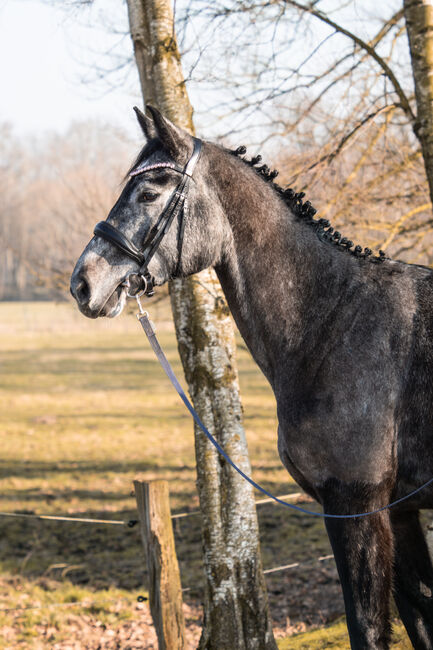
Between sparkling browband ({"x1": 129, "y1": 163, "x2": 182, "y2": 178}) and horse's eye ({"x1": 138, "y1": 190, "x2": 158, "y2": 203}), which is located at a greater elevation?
sparkling browband ({"x1": 129, "y1": 163, "x2": 182, "y2": 178})

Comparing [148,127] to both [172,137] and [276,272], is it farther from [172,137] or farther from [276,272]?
[276,272]

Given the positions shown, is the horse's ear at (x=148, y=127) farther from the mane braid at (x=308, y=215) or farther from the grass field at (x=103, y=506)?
the grass field at (x=103, y=506)

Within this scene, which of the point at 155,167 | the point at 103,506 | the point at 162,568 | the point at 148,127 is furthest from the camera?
the point at 103,506

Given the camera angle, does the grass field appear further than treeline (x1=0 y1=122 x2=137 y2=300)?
No

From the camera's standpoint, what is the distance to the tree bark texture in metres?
4.24

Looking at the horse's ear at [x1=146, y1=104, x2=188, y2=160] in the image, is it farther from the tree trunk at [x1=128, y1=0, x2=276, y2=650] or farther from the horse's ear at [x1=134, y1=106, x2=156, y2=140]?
the tree trunk at [x1=128, y1=0, x2=276, y2=650]

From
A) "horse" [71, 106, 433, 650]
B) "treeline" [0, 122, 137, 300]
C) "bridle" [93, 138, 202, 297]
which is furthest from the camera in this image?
"treeline" [0, 122, 137, 300]

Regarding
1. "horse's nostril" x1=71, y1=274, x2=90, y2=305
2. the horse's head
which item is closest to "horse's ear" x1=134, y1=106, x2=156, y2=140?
the horse's head

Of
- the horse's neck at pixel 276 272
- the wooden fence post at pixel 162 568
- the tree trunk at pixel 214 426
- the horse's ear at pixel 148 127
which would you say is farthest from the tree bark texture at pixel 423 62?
the wooden fence post at pixel 162 568

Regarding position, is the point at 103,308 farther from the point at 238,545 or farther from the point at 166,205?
the point at 238,545

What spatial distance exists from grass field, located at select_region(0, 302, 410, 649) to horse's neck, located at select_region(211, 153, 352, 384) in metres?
2.56

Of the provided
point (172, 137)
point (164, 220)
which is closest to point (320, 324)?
point (164, 220)

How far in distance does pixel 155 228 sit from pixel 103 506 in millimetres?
7178

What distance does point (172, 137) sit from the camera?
278 centimetres
